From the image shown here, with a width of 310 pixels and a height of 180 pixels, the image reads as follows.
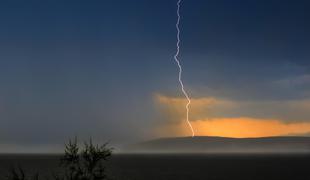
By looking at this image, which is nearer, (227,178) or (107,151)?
(107,151)

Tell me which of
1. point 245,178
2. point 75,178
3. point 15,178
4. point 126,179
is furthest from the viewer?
point 245,178

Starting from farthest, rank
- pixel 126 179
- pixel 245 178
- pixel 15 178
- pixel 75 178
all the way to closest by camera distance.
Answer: pixel 245 178, pixel 126 179, pixel 75 178, pixel 15 178

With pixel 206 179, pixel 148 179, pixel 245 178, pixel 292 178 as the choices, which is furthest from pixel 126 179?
pixel 292 178

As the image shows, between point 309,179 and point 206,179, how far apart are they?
2148 centimetres

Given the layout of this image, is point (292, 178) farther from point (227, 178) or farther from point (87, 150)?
point (87, 150)

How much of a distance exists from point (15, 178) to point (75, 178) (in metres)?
3.02

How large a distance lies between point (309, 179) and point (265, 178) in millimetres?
11140

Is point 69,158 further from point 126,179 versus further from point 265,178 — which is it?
point 265,178

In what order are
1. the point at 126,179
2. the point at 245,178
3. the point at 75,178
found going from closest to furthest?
the point at 75,178, the point at 126,179, the point at 245,178

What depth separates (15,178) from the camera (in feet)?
80.6

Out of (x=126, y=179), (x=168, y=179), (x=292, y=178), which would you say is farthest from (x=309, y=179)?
(x=126, y=179)

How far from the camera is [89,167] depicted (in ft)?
87.7

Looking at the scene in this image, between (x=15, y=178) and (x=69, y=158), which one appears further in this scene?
(x=69, y=158)

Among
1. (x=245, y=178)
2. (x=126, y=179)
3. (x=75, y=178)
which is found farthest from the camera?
(x=245, y=178)
